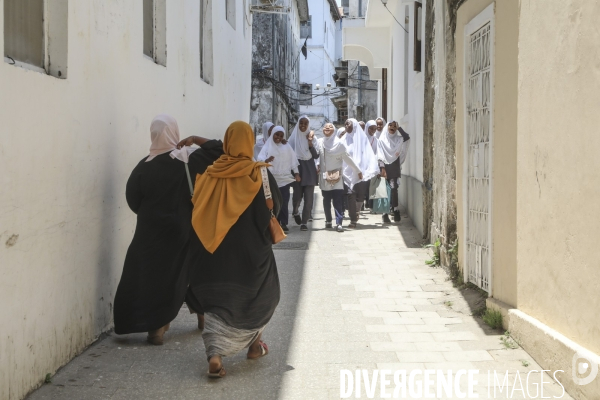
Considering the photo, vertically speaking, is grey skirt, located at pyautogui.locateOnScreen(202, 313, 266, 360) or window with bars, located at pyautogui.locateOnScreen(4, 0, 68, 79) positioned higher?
window with bars, located at pyautogui.locateOnScreen(4, 0, 68, 79)

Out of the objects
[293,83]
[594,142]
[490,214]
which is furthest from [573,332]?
[293,83]

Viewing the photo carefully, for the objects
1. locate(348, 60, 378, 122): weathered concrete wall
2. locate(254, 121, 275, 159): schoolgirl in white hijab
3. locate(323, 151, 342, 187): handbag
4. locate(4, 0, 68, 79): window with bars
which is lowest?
locate(323, 151, 342, 187): handbag

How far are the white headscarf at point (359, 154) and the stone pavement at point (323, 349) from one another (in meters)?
4.17

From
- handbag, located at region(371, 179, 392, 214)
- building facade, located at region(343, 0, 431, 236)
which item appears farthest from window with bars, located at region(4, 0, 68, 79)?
handbag, located at region(371, 179, 392, 214)

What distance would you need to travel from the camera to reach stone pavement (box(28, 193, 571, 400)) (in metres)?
4.26

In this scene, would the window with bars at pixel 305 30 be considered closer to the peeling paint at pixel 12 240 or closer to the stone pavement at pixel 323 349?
the stone pavement at pixel 323 349

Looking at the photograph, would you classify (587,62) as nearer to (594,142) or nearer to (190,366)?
(594,142)

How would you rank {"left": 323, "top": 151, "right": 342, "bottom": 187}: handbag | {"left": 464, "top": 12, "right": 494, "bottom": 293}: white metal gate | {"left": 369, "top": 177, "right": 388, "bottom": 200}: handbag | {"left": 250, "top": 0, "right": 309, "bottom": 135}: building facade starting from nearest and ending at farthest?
1. {"left": 464, "top": 12, "right": 494, "bottom": 293}: white metal gate
2. {"left": 323, "top": 151, "right": 342, "bottom": 187}: handbag
3. {"left": 369, "top": 177, "right": 388, "bottom": 200}: handbag
4. {"left": 250, "top": 0, "right": 309, "bottom": 135}: building facade

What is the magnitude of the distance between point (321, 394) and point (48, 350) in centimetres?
160

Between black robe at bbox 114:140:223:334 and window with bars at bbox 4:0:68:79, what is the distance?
1011mm

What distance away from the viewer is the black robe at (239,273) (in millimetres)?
4570

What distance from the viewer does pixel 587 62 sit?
3.81 m

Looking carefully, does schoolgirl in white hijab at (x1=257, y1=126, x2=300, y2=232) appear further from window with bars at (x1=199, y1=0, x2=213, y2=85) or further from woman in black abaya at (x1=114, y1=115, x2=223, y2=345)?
woman in black abaya at (x1=114, y1=115, x2=223, y2=345)

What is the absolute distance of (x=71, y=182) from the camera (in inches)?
183
